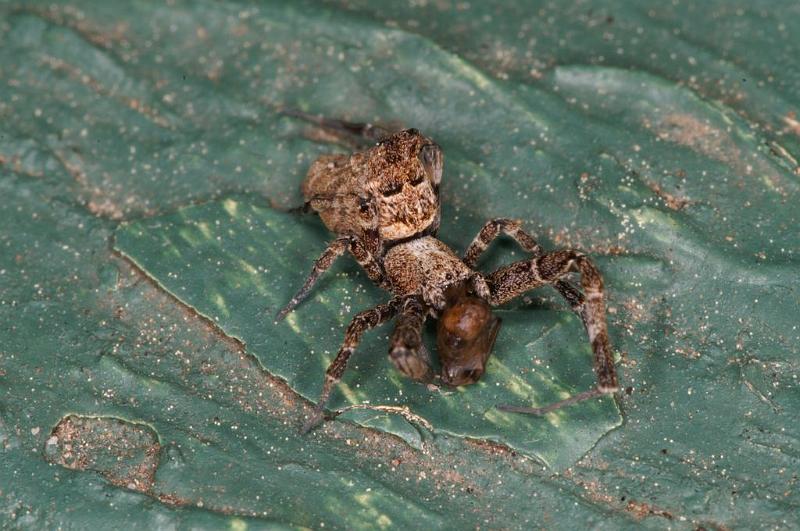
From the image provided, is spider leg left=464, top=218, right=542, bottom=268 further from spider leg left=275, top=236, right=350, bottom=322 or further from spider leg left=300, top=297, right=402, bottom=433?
spider leg left=275, top=236, right=350, bottom=322

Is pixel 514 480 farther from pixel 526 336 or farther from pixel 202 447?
pixel 202 447

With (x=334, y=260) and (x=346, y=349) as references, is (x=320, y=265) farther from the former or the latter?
(x=346, y=349)

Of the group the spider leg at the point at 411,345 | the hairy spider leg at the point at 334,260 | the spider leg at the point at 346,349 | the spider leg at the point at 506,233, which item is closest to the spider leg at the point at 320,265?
the hairy spider leg at the point at 334,260

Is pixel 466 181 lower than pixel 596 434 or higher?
higher

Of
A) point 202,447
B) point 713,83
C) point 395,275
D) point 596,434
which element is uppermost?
point 713,83

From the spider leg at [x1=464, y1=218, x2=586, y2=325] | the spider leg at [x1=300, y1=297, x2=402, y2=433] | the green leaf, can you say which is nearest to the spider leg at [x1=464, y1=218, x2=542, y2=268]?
the spider leg at [x1=464, y1=218, x2=586, y2=325]

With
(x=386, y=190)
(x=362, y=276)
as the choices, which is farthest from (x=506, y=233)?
(x=362, y=276)

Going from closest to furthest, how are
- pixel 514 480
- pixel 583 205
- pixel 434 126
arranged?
pixel 514 480 < pixel 583 205 < pixel 434 126

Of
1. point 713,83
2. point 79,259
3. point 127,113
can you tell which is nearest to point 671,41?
point 713,83
